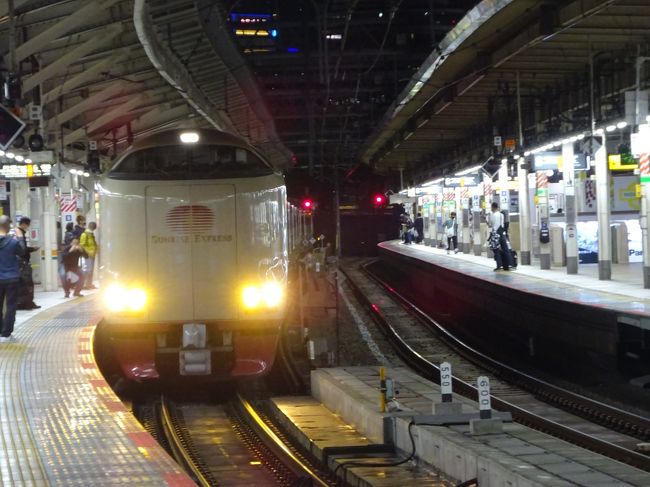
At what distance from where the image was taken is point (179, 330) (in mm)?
11531

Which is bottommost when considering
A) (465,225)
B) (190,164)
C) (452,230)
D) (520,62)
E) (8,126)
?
(452,230)

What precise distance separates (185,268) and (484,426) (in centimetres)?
460

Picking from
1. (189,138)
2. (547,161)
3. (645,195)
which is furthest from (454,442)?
(547,161)

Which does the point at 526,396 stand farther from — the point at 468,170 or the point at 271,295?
the point at 468,170

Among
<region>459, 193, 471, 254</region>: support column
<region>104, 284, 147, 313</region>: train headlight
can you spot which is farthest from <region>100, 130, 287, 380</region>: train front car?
<region>459, 193, 471, 254</region>: support column

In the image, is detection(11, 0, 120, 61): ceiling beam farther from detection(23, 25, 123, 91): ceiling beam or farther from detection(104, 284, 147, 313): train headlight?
detection(104, 284, 147, 313): train headlight

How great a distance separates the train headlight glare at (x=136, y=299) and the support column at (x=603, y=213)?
38.2ft

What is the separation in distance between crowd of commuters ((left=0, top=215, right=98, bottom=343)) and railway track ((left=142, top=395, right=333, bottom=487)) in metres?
2.29

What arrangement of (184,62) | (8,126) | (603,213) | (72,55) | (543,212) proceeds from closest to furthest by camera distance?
1. (8,126)
2. (72,55)
3. (184,62)
4. (603,213)
5. (543,212)

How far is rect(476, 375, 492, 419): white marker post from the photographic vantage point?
813cm

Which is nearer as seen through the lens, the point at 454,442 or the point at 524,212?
the point at 454,442

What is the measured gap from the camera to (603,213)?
798 inches

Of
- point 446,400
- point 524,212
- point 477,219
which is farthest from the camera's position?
point 477,219

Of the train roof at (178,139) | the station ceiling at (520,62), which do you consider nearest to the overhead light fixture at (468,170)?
the station ceiling at (520,62)
